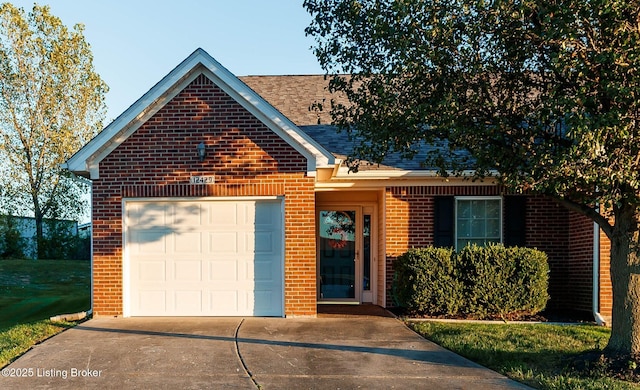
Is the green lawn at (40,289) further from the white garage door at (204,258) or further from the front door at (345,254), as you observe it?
the front door at (345,254)

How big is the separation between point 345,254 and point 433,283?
325 cm

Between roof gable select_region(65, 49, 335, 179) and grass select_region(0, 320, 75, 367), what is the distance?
2845 mm

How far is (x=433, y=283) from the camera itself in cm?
1208

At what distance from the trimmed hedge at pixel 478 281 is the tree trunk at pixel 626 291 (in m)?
3.61

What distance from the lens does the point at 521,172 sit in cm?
821

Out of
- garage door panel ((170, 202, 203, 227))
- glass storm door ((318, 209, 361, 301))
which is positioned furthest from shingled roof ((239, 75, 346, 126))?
garage door panel ((170, 202, 203, 227))

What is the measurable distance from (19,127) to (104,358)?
2057 cm

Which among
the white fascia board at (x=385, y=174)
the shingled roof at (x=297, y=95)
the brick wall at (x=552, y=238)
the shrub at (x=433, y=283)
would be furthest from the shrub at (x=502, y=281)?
the shingled roof at (x=297, y=95)

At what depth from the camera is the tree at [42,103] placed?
26188mm

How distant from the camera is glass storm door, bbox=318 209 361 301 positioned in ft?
48.8

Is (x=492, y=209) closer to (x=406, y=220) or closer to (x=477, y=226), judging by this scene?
(x=477, y=226)

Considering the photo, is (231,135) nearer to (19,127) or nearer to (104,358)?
(104,358)

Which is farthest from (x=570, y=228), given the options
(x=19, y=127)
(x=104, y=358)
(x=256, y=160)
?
(x=19, y=127)

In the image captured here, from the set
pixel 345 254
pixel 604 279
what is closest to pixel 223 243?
pixel 345 254
